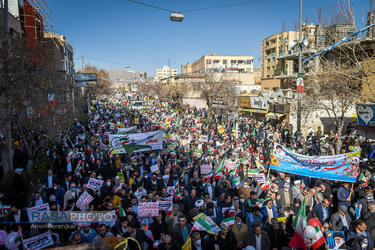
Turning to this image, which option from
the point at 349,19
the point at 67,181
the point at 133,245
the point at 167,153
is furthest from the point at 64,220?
the point at 349,19

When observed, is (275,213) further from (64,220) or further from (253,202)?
(64,220)

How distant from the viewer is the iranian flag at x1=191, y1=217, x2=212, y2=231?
17.9 feet

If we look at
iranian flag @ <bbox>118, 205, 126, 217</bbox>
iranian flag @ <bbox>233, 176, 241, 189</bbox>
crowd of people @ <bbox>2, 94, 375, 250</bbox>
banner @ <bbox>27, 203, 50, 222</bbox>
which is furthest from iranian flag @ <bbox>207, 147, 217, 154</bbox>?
banner @ <bbox>27, 203, 50, 222</bbox>

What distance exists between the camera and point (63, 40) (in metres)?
41.3

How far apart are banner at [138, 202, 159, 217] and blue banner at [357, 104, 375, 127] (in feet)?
47.7

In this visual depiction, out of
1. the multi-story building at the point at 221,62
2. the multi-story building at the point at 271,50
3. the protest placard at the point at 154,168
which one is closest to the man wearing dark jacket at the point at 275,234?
the protest placard at the point at 154,168

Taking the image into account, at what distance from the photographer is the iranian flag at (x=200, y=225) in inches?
215

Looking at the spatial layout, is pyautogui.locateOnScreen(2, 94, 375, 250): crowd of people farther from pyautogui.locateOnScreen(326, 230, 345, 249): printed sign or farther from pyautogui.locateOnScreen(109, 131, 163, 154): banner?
pyautogui.locateOnScreen(109, 131, 163, 154): banner

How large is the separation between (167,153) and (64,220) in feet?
24.7

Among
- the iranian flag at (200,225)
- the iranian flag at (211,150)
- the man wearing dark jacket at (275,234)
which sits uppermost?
the iranian flag at (211,150)

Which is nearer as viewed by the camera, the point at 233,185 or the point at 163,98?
the point at 233,185

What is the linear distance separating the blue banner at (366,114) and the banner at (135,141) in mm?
12018

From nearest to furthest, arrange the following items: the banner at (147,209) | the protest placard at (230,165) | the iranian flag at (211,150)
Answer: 1. the banner at (147,209)
2. the protest placard at (230,165)
3. the iranian flag at (211,150)

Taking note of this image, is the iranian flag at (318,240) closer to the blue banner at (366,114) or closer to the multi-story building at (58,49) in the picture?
the blue banner at (366,114)
